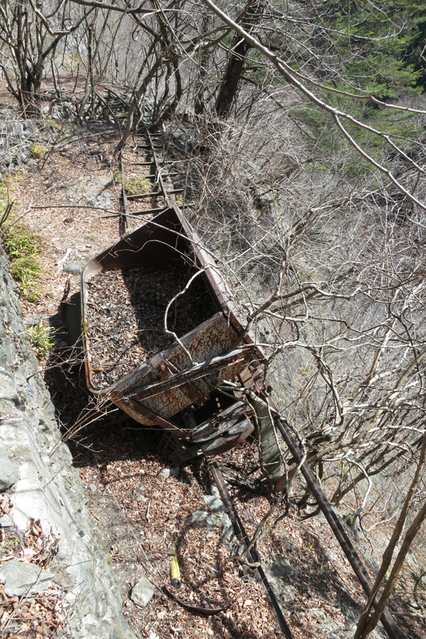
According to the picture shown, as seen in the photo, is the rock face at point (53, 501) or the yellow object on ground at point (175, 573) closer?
the rock face at point (53, 501)

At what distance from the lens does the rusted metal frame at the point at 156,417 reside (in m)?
4.76

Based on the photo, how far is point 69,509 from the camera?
355 cm

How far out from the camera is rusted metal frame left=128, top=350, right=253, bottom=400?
15.5ft

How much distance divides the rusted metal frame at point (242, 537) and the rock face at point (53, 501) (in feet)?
5.85

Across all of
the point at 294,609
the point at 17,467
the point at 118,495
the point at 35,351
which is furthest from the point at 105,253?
the point at 294,609

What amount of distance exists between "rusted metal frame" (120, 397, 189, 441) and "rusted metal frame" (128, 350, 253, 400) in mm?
98

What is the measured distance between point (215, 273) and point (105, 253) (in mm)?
1935

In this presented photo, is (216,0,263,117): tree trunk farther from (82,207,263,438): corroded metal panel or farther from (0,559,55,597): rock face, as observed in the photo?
(0,559,55,597): rock face

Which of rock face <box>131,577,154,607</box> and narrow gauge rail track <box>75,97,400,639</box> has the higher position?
narrow gauge rail track <box>75,97,400,639</box>

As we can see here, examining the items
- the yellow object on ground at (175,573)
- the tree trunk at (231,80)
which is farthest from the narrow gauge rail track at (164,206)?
the tree trunk at (231,80)

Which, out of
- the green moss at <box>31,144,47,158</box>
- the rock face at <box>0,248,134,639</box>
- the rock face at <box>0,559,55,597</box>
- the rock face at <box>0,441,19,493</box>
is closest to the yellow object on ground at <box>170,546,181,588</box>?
the rock face at <box>0,248,134,639</box>

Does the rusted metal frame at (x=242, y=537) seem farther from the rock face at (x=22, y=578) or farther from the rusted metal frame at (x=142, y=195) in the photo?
the rusted metal frame at (x=142, y=195)

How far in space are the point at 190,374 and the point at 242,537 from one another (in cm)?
219

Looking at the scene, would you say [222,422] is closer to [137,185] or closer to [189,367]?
[189,367]
